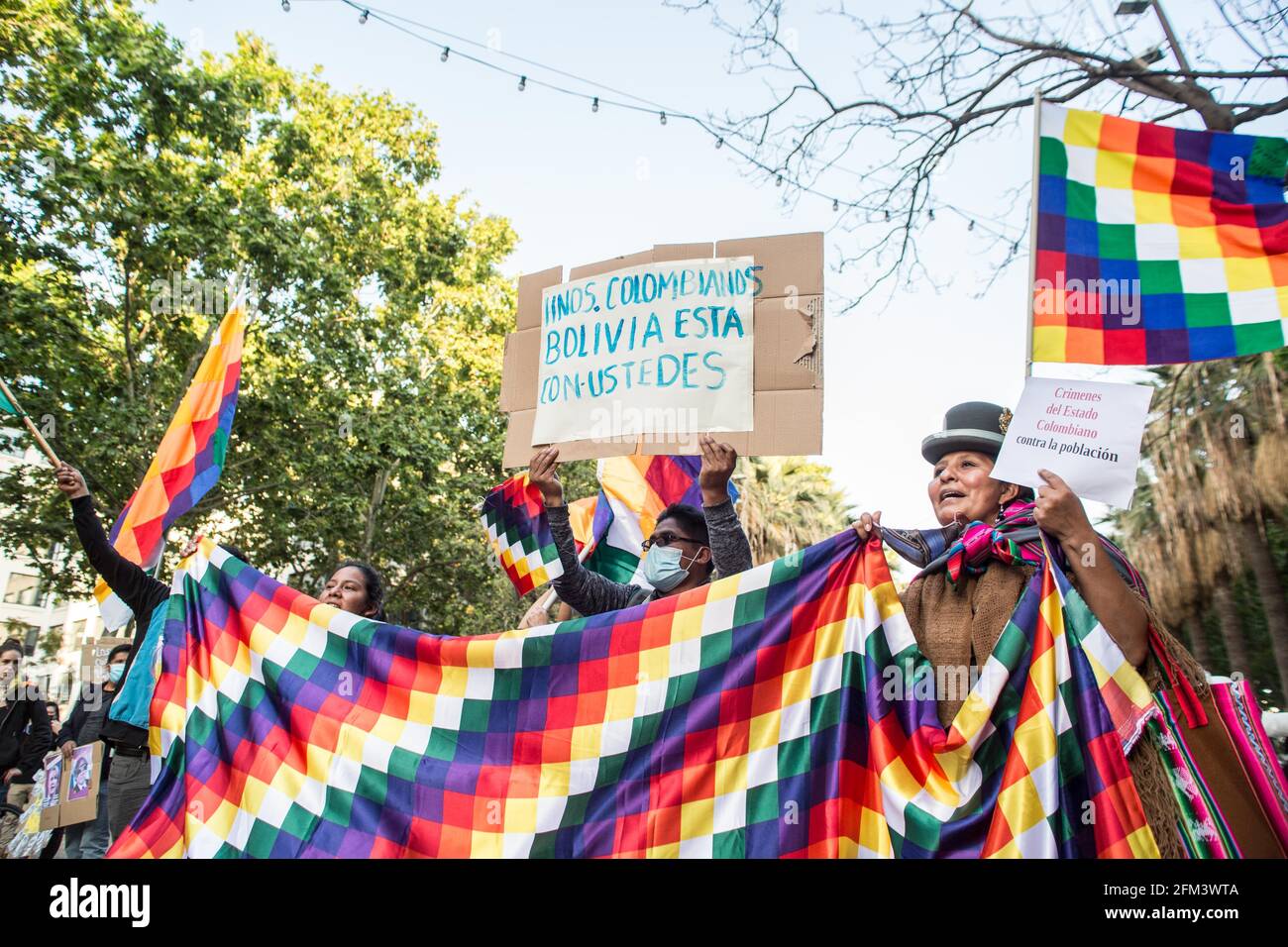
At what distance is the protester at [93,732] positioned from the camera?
18.1 feet

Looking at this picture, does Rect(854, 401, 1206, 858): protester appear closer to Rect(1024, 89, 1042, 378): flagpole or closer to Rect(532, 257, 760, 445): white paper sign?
Rect(1024, 89, 1042, 378): flagpole

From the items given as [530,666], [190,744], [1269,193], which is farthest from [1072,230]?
[190,744]

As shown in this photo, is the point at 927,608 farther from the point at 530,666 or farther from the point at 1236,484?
the point at 1236,484

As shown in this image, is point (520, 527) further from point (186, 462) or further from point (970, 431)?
point (970, 431)

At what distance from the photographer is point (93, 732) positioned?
20.0ft

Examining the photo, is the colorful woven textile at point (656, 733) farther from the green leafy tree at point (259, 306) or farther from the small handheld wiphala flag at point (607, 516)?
the green leafy tree at point (259, 306)

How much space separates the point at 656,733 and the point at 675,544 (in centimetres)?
107

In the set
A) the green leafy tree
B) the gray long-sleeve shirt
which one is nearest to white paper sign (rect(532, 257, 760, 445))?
the gray long-sleeve shirt

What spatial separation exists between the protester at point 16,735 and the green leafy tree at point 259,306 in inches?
263

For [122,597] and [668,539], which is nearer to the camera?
[668,539]

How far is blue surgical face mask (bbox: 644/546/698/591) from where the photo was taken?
390 centimetres

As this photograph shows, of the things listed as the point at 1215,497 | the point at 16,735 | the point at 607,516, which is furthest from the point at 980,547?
the point at 1215,497
